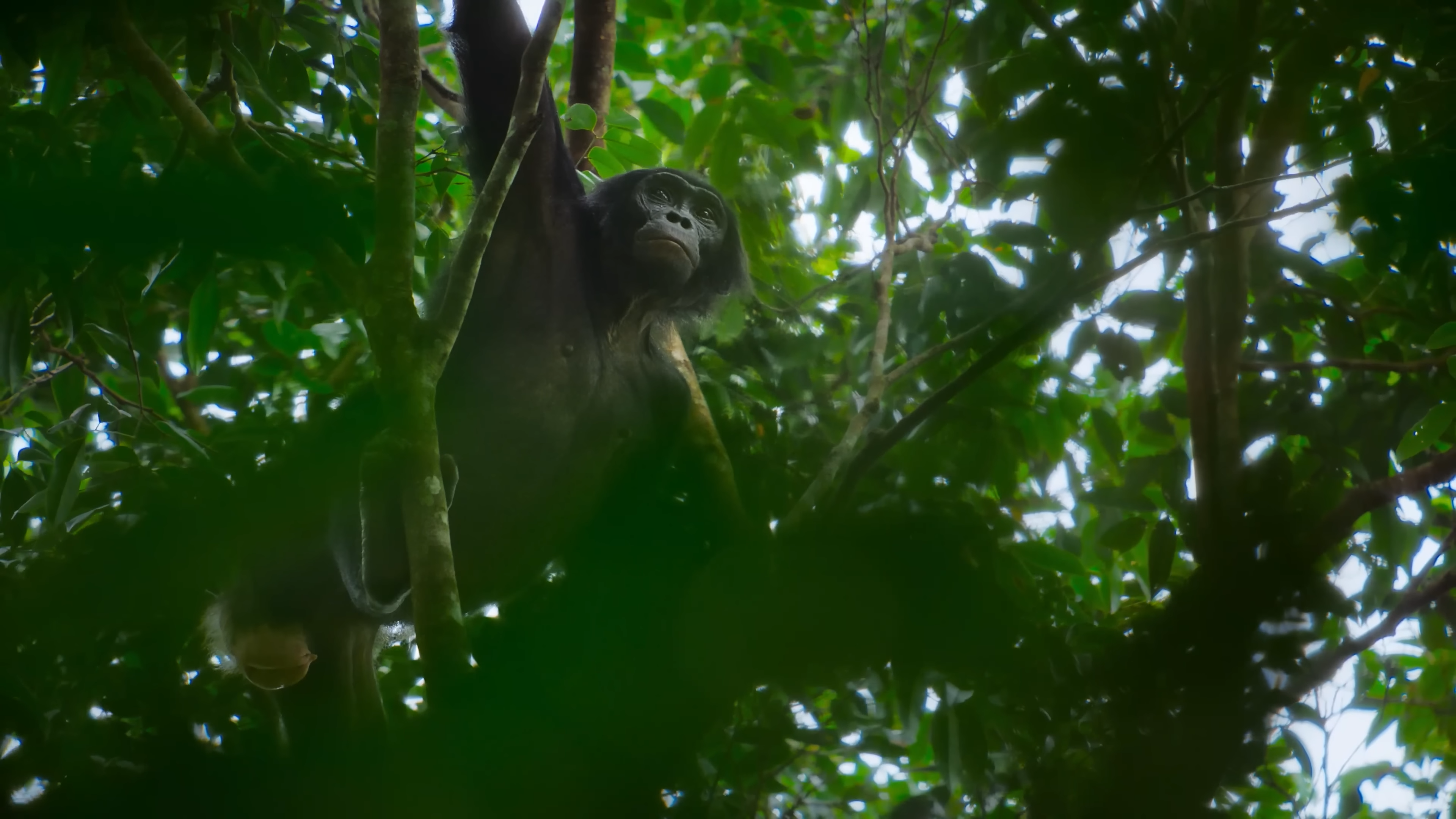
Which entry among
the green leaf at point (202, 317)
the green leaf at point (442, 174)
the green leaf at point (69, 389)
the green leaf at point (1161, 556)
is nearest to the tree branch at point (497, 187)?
the green leaf at point (202, 317)

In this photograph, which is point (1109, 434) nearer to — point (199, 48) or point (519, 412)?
point (519, 412)

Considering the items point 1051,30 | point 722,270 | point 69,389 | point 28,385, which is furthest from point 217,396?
point 1051,30

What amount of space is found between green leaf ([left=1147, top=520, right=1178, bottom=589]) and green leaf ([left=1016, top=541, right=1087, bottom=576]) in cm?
55

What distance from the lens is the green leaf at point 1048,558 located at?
2604 mm

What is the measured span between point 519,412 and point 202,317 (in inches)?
44.8

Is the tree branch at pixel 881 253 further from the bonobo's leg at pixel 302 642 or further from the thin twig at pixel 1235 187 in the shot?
the bonobo's leg at pixel 302 642

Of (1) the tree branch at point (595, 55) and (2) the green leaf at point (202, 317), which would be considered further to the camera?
(1) the tree branch at point (595, 55)

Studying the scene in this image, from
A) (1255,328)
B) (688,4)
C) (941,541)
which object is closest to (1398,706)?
(1255,328)

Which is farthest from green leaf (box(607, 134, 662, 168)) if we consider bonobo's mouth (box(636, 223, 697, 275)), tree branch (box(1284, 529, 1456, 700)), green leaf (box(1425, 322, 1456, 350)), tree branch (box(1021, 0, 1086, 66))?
tree branch (box(1284, 529, 1456, 700))

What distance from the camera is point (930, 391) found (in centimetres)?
314

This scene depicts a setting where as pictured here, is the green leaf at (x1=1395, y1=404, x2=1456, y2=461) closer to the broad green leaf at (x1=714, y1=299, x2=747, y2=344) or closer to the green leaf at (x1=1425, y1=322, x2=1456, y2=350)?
the green leaf at (x1=1425, y1=322, x2=1456, y2=350)

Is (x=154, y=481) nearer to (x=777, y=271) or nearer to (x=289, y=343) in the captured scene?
(x=289, y=343)

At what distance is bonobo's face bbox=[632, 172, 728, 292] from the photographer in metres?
4.13

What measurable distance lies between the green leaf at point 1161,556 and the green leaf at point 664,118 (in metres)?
2.68
